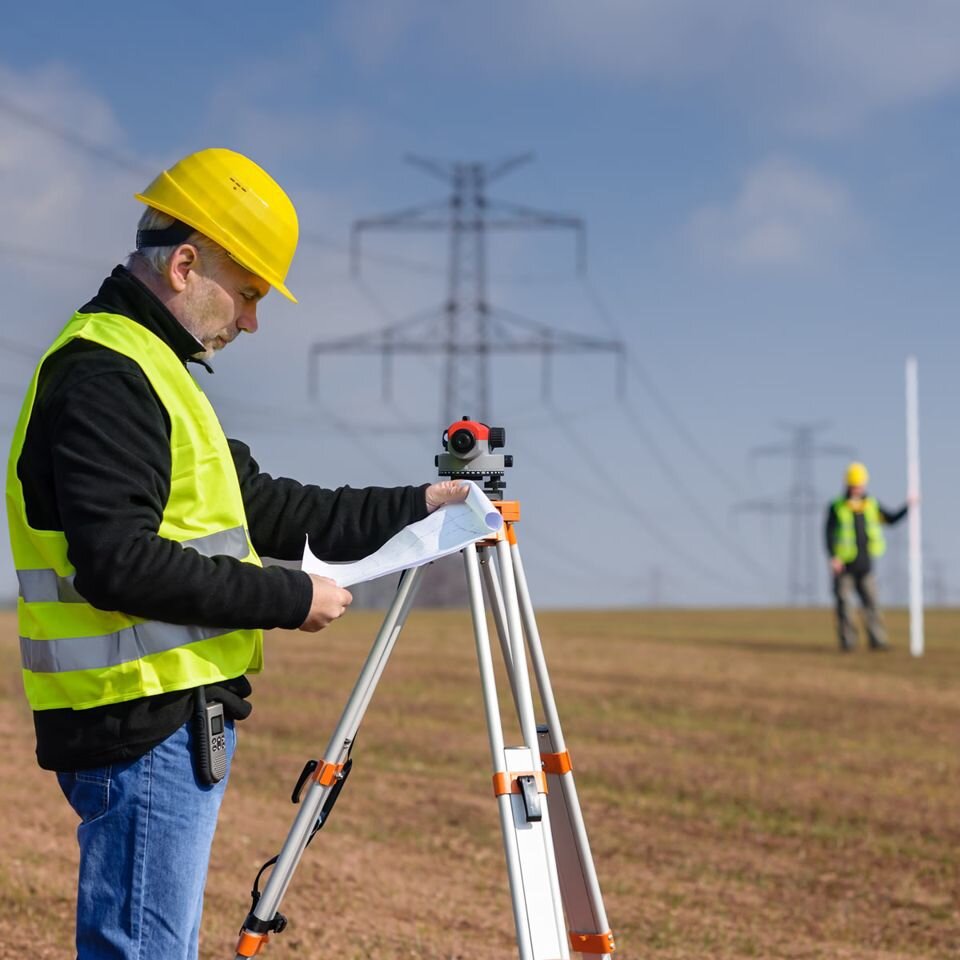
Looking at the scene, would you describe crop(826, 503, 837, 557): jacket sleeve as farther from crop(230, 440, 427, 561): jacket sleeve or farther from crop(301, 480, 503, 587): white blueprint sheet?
crop(301, 480, 503, 587): white blueprint sheet

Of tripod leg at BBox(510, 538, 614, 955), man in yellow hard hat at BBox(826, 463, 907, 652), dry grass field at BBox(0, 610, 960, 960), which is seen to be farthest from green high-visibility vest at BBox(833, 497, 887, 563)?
tripod leg at BBox(510, 538, 614, 955)

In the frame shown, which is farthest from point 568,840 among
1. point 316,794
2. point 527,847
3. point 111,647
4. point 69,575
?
point 69,575

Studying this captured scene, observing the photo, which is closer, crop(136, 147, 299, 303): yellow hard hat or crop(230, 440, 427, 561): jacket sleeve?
crop(136, 147, 299, 303): yellow hard hat

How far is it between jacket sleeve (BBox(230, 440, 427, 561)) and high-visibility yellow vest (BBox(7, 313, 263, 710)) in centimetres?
52

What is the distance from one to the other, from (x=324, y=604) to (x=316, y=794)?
0.72 metres

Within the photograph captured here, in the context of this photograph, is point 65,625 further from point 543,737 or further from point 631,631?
point 631,631

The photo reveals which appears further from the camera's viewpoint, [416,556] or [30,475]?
[416,556]

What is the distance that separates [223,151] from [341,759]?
55.2 inches

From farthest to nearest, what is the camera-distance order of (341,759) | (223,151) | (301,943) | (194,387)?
(301,943), (341,759), (223,151), (194,387)

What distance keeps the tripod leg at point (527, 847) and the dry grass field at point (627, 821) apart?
2268mm

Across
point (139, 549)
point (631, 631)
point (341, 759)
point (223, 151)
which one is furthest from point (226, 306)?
point (631, 631)

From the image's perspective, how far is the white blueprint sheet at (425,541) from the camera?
306 centimetres

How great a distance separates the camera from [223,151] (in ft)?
9.77

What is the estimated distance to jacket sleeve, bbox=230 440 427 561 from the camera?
3314 millimetres
